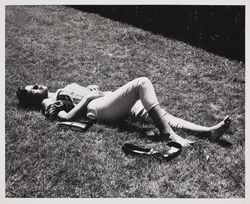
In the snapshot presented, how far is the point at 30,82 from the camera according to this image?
6.26 meters

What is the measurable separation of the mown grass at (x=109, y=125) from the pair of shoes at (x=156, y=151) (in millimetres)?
76

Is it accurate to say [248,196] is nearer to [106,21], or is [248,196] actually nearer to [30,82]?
[30,82]

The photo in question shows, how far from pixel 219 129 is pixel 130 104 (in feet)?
3.82

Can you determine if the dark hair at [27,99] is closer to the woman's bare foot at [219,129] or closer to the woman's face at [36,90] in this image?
the woman's face at [36,90]

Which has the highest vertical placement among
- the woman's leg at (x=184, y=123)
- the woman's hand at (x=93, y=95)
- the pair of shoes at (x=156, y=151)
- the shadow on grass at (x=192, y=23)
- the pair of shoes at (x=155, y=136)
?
the shadow on grass at (x=192, y=23)

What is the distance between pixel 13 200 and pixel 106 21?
4.86 metres

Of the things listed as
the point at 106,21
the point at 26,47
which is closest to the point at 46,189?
the point at 26,47

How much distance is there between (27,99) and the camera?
5.44m

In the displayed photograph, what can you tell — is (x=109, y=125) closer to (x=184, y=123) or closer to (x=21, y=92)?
(x=184, y=123)

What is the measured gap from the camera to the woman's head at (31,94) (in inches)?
213

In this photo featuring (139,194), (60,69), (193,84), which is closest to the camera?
(139,194)

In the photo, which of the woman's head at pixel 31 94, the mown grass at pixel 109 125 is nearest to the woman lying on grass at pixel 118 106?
the woman's head at pixel 31 94

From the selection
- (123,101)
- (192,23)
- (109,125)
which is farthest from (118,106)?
(192,23)

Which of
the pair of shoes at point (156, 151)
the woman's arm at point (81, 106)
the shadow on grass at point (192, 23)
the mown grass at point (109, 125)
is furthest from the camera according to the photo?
the shadow on grass at point (192, 23)
